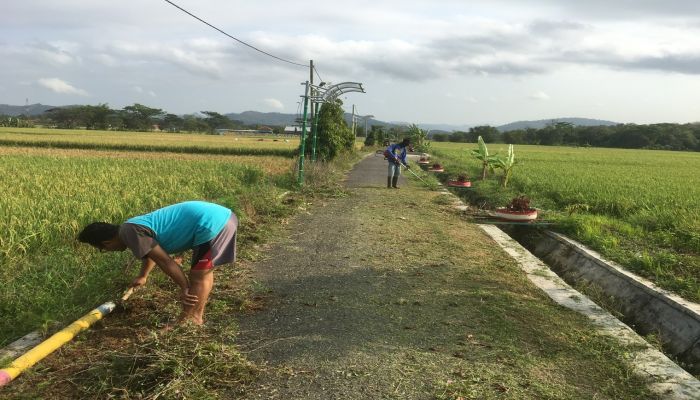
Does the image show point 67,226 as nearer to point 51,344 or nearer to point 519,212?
point 51,344

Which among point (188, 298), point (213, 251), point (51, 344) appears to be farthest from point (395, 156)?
point (51, 344)

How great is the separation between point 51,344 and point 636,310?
5735mm

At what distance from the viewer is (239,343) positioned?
383cm

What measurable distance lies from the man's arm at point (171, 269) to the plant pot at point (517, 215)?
23.9 ft

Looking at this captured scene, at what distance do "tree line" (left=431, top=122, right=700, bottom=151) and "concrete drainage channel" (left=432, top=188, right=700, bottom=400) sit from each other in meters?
82.7

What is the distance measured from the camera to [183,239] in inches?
149

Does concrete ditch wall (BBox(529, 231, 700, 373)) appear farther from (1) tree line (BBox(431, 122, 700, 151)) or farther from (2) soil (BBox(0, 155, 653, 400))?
(1) tree line (BBox(431, 122, 700, 151))

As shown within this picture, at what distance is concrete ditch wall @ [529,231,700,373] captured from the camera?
4.72 m

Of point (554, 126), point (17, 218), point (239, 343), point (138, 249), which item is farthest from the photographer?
point (554, 126)

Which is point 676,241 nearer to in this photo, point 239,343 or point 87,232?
point 239,343

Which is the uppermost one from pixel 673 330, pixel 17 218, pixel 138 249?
pixel 138 249

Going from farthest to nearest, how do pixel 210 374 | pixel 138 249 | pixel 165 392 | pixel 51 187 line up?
pixel 51 187, pixel 138 249, pixel 210 374, pixel 165 392

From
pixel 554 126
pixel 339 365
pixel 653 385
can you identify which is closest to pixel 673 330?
pixel 653 385

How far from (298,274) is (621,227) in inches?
241
